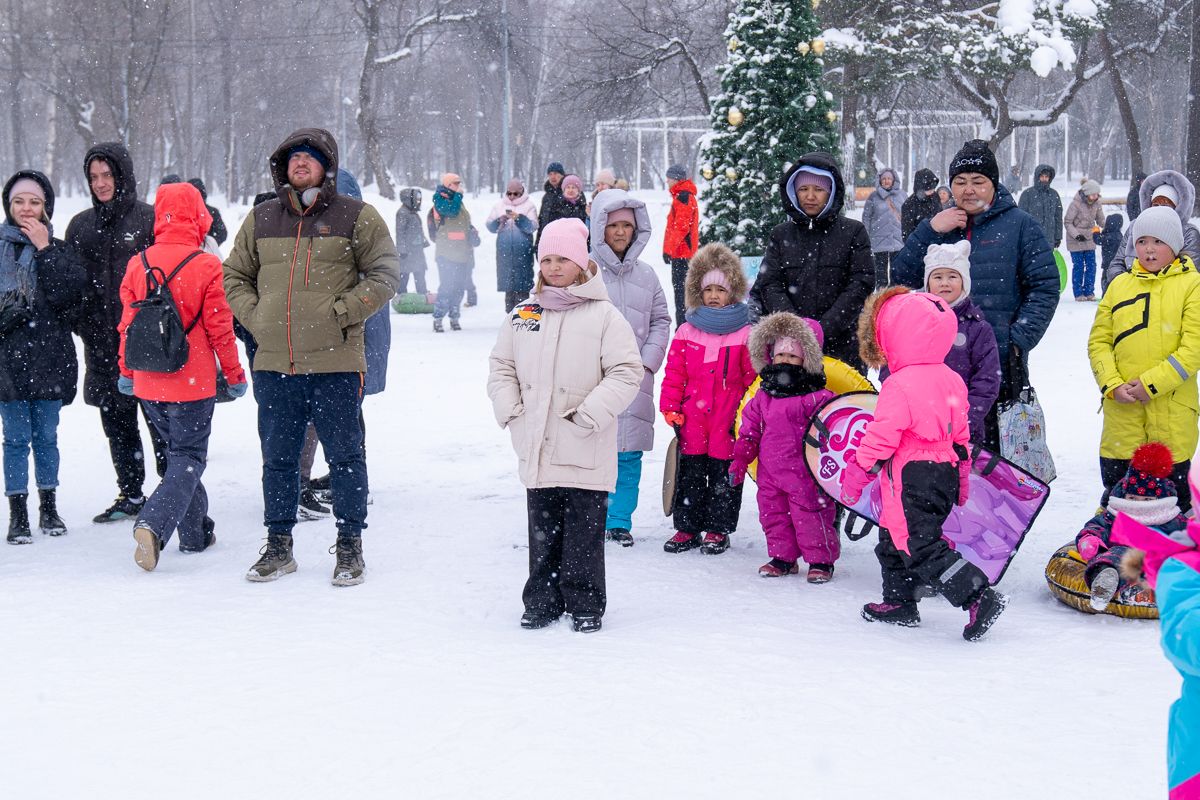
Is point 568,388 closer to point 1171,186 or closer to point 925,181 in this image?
point 1171,186

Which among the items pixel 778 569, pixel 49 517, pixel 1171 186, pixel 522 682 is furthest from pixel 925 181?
pixel 522 682

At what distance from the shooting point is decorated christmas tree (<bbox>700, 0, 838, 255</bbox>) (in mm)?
14203

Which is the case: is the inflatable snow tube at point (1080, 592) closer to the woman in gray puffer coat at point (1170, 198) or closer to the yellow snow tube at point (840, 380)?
the yellow snow tube at point (840, 380)

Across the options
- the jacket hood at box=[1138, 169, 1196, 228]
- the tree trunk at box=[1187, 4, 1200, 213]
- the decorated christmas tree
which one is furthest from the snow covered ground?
the tree trunk at box=[1187, 4, 1200, 213]

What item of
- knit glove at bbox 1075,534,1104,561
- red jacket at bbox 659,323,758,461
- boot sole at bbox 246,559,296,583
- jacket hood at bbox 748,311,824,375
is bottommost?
boot sole at bbox 246,559,296,583

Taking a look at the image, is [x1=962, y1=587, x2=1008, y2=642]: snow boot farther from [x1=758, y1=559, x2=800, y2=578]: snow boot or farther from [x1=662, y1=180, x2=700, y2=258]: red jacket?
[x1=662, y1=180, x2=700, y2=258]: red jacket

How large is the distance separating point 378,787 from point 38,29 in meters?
41.0

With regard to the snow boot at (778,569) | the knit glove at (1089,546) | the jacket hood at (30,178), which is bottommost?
the snow boot at (778,569)

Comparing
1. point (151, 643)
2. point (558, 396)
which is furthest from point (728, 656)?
point (151, 643)

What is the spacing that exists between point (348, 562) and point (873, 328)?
266cm

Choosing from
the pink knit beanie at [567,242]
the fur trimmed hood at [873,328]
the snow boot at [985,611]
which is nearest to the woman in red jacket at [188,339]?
the pink knit beanie at [567,242]

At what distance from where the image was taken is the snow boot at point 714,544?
6.04 metres

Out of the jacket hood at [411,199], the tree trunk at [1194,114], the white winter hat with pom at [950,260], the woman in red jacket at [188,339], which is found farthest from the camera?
the jacket hood at [411,199]

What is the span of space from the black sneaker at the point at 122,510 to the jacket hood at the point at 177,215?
168 centimetres
